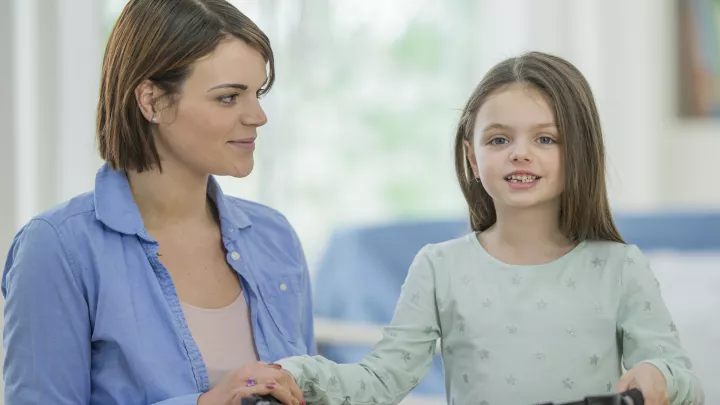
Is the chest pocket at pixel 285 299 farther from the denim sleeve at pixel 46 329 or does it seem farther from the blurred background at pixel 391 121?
the blurred background at pixel 391 121

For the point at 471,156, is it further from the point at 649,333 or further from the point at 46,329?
the point at 46,329

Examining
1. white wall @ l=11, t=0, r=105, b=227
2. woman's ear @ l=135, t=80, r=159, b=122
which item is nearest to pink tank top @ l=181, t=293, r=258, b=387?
woman's ear @ l=135, t=80, r=159, b=122

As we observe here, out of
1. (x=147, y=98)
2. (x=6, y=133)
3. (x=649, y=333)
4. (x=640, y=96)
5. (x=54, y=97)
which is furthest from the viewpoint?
(x=640, y=96)

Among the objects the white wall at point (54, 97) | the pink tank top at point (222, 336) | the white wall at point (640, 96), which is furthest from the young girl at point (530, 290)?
the white wall at point (640, 96)

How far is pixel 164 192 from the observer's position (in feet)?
5.08

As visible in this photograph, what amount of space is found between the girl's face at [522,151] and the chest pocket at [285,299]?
1.29 feet

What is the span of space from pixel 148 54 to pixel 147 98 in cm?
7

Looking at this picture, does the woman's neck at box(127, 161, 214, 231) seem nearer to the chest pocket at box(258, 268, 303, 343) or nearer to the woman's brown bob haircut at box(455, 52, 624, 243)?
the chest pocket at box(258, 268, 303, 343)

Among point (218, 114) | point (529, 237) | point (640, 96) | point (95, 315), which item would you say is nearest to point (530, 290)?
point (529, 237)

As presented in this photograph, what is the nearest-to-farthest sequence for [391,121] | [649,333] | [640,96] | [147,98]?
[649,333]
[147,98]
[391,121]
[640,96]

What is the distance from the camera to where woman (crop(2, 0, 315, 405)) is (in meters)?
1.41

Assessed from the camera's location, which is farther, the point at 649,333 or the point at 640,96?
the point at 640,96

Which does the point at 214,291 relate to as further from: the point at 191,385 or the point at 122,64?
the point at 122,64

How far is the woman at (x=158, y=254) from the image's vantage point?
141cm
